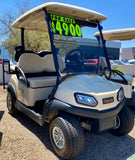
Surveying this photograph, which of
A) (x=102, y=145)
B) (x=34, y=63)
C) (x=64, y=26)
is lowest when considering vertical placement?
(x=102, y=145)

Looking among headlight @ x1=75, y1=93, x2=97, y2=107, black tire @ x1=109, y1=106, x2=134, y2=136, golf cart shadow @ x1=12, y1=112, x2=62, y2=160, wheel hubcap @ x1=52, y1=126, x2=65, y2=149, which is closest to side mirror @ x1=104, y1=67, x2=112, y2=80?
black tire @ x1=109, y1=106, x2=134, y2=136

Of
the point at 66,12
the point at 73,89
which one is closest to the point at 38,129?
the point at 73,89

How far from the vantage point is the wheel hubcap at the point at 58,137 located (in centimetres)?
213

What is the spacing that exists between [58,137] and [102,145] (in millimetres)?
897

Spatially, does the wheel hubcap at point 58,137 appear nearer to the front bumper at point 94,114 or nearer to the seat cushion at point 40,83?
the front bumper at point 94,114

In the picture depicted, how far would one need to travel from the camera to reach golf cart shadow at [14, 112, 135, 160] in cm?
234

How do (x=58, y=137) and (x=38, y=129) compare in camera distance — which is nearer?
(x=58, y=137)

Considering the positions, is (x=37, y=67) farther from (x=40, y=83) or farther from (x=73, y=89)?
(x=73, y=89)

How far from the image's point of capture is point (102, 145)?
2.62 m

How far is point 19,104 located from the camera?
10.4 ft

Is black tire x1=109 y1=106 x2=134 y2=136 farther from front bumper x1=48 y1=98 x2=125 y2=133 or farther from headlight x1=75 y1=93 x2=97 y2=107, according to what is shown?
headlight x1=75 y1=93 x2=97 y2=107

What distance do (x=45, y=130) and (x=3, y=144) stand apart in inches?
31.6

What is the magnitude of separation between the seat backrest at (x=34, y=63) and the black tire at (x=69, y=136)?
189 cm

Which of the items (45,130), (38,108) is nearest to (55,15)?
(38,108)
